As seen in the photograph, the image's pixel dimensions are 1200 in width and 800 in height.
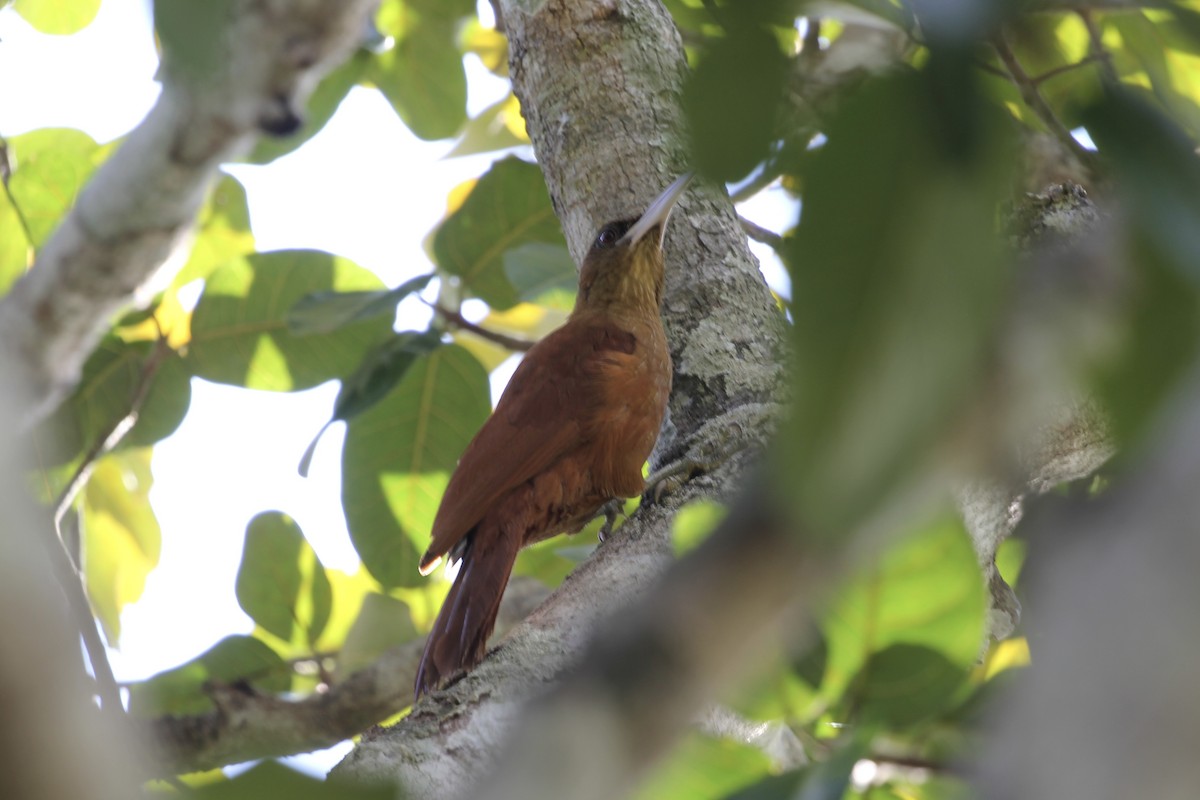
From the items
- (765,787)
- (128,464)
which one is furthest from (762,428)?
(128,464)

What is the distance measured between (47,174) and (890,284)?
11.2 feet

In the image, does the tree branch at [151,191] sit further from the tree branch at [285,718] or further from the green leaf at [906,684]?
the tree branch at [285,718]

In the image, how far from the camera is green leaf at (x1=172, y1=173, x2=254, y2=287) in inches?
→ 165

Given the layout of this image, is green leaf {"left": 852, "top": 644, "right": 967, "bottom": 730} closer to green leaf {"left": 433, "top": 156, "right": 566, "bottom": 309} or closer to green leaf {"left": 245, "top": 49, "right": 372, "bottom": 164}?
green leaf {"left": 433, "top": 156, "right": 566, "bottom": 309}

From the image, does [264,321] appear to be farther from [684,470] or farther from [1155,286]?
[1155,286]

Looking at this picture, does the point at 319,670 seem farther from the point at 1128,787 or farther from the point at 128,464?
the point at 1128,787

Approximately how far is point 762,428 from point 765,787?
4.39 feet

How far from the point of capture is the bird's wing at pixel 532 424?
2859mm

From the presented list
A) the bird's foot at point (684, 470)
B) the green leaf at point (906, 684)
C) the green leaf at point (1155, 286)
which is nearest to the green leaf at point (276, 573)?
the bird's foot at point (684, 470)

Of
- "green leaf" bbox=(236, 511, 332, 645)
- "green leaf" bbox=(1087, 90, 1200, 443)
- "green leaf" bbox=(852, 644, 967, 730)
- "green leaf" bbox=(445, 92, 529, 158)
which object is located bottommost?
"green leaf" bbox=(236, 511, 332, 645)

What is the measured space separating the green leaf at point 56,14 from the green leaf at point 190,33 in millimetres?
3378

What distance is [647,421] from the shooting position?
116 inches

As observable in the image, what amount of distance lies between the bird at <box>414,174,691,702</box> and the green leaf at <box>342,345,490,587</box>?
394 mm

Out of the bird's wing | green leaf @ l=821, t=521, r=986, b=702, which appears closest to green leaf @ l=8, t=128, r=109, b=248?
the bird's wing
